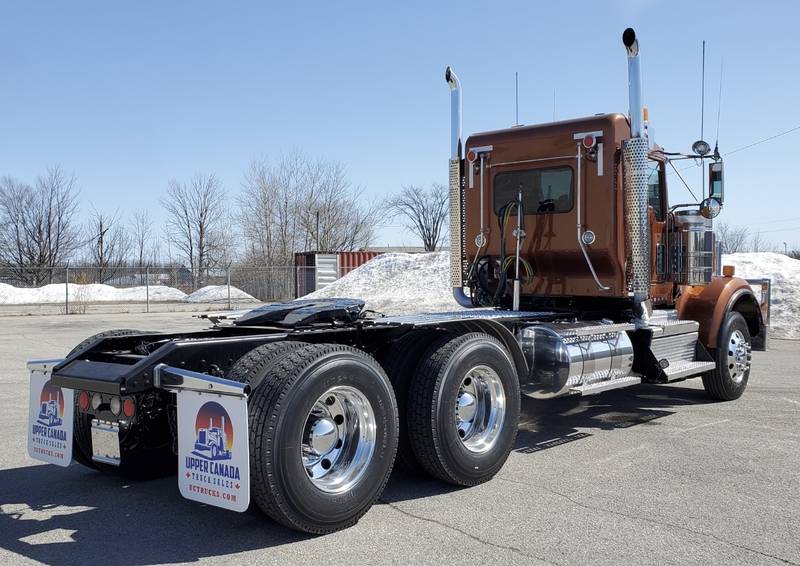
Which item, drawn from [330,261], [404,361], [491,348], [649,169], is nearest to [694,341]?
[649,169]

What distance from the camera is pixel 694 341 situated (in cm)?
816

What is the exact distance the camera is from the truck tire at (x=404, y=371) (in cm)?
525

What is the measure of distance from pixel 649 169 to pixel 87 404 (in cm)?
584

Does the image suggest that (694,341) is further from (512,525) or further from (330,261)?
(330,261)

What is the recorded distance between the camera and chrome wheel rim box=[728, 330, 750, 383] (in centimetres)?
862

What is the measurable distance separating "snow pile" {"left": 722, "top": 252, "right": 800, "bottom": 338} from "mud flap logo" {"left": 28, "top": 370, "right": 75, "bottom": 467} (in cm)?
1651

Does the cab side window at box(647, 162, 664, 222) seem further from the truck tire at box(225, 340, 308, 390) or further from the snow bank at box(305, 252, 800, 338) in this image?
the snow bank at box(305, 252, 800, 338)

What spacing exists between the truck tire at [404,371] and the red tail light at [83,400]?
1.91 metres

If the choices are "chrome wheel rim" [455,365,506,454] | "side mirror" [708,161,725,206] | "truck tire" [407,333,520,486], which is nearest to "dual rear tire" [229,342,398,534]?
"truck tire" [407,333,520,486]

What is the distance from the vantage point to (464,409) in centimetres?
545

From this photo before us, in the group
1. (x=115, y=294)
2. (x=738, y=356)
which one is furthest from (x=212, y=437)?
(x=115, y=294)

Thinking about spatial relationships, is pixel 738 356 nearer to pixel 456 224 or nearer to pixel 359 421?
pixel 456 224

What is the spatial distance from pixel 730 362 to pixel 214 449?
257 inches

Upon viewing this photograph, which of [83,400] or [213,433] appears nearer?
[213,433]
